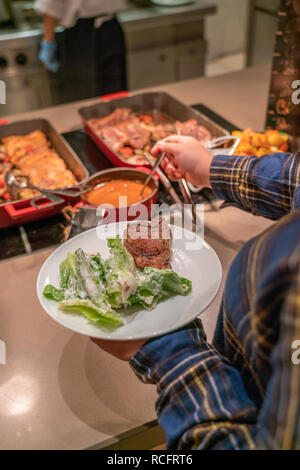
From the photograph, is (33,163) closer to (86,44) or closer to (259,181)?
(259,181)

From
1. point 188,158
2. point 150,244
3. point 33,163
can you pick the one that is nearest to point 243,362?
point 150,244

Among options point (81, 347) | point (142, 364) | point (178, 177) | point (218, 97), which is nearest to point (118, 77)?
point (218, 97)

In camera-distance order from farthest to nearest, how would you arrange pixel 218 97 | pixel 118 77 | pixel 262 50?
pixel 262 50 → pixel 118 77 → pixel 218 97

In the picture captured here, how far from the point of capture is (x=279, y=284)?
46cm

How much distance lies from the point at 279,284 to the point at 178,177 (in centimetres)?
84

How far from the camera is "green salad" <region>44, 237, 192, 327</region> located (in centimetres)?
75

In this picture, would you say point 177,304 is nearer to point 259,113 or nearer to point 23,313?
point 23,313

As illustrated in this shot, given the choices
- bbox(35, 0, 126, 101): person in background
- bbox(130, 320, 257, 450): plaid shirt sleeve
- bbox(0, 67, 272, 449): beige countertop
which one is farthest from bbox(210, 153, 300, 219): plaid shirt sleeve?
bbox(35, 0, 126, 101): person in background

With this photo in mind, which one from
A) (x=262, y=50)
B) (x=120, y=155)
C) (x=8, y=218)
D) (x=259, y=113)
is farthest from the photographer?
(x=262, y=50)

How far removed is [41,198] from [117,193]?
0.22 metres

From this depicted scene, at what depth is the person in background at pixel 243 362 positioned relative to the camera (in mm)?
457

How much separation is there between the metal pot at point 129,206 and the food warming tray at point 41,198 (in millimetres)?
57

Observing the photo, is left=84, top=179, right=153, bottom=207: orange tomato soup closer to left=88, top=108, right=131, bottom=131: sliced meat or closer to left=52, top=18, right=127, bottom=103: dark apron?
left=88, top=108, right=131, bottom=131: sliced meat

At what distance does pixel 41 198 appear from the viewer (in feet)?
4.10
